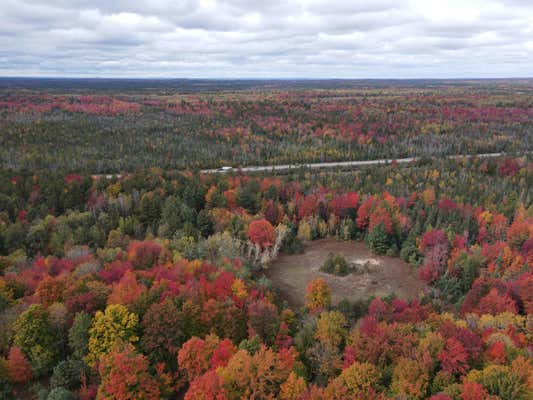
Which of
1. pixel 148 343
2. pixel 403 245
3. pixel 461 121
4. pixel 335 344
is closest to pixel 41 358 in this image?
pixel 148 343

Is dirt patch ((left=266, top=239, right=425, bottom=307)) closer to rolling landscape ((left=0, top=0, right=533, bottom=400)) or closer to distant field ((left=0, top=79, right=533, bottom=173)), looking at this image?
rolling landscape ((left=0, top=0, right=533, bottom=400))

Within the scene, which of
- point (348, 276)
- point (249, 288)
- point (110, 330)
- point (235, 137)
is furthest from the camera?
point (235, 137)

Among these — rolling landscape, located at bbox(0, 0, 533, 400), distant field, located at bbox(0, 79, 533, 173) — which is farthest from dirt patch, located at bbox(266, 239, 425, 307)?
distant field, located at bbox(0, 79, 533, 173)

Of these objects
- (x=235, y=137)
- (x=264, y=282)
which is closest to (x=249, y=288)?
(x=264, y=282)

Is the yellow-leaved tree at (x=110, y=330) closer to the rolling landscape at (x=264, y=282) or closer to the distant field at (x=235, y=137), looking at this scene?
the rolling landscape at (x=264, y=282)

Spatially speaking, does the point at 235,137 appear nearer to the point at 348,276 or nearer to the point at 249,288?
the point at 348,276
